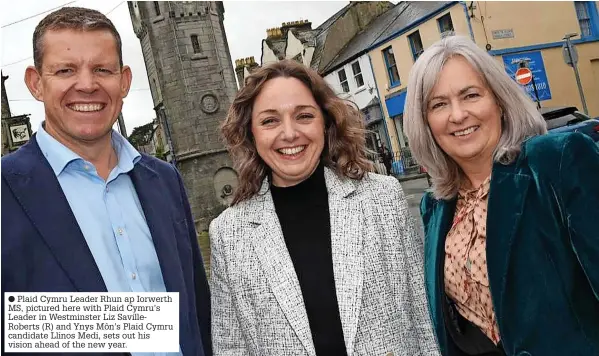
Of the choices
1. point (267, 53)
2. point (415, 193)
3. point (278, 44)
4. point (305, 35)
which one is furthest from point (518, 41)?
point (267, 53)

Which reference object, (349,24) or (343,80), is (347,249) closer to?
(343,80)

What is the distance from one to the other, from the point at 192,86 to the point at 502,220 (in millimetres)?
19177

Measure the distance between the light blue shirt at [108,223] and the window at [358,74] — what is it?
18695 millimetres

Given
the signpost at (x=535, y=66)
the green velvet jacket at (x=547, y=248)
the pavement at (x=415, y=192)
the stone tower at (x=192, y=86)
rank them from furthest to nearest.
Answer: the stone tower at (x=192, y=86) → the signpost at (x=535, y=66) → the pavement at (x=415, y=192) → the green velvet jacket at (x=547, y=248)

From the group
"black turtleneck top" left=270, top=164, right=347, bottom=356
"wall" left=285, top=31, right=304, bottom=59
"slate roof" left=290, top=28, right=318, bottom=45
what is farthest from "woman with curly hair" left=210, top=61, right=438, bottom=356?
"slate roof" left=290, top=28, right=318, bottom=45

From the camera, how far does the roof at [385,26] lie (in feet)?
56.3

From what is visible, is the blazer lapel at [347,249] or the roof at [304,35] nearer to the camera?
the blazer lapel at [347,249]

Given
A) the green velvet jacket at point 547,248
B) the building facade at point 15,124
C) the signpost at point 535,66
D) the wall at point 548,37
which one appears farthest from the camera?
the signpost at point 535,66

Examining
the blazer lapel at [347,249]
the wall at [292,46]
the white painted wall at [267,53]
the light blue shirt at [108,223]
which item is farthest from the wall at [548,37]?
the light blue shirt at [108,223]

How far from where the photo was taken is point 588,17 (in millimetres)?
18188

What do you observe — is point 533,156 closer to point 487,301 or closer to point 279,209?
point 487,301

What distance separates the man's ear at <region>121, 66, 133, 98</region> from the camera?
186 centimetres

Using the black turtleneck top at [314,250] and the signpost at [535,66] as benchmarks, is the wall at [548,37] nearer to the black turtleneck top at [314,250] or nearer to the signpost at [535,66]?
the signpost at [535,66]

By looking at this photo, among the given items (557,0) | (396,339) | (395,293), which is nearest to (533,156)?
(395,293)
